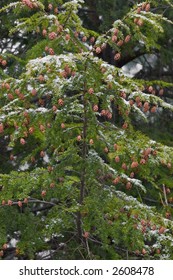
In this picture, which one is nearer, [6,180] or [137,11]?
[137,11]

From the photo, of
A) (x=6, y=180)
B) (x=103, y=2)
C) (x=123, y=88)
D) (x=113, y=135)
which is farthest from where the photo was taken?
(x=103, y=2)

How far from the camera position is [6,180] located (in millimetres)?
5137

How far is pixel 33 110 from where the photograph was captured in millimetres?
4734

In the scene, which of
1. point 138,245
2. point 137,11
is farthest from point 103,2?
point 138,245

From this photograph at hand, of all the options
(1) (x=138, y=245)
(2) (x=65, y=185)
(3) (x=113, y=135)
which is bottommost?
(1) (x=138, y=245)

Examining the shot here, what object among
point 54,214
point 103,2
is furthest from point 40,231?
point 103,2

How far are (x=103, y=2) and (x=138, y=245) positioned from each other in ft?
14.8

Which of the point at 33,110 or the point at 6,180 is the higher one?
the point at 33,110

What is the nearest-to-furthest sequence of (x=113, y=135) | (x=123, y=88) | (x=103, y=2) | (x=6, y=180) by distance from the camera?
1. (x=123, y=88)
2. (x=113, y=135)
3. (x=6, y=180)
4. (x=103, y=2)

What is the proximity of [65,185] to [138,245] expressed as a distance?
76 centimetres

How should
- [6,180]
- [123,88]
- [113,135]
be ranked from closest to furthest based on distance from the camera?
[123,88] → [113,135] → [6,180]
